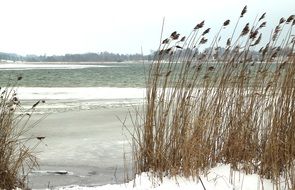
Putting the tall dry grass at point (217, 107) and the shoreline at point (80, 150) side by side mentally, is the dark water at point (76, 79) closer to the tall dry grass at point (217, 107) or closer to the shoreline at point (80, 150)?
the shoreline at point (80, 150)

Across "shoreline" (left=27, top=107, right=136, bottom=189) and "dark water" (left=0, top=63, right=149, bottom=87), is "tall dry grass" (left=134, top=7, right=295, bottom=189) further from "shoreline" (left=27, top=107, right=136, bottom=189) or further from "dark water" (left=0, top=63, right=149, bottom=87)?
"dark water" (left=0, top=63, right=149, bottom=87)

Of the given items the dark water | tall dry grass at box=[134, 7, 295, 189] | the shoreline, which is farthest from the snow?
the dark water

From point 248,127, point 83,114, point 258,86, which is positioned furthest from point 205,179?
point 83,114

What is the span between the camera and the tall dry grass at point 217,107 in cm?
400

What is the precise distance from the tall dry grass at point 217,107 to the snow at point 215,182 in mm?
75

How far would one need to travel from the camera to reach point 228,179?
3.90m

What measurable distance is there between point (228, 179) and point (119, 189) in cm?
101

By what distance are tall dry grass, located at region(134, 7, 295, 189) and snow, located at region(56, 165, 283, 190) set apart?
0.25 ft

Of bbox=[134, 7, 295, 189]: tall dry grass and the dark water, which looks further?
the dark water

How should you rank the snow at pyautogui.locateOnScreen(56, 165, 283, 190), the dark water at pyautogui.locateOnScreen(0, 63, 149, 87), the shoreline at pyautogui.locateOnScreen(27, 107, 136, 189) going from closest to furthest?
the snow at pyautogui.locateOnScreen(56, 165, 283, 190)
the shoreline at pyautogui.locateOnScreen(27, 107, 136, 189)
the dark water at pyautogui.locateOnScreen(0, 63, 149, 87)

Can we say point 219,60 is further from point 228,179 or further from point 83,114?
point 83,114

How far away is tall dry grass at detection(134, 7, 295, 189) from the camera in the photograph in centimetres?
400

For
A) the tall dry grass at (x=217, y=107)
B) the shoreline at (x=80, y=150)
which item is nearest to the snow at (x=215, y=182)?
the tall dry grass at (x=217, y=107)

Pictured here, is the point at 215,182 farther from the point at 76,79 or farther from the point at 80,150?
the point at 76,79
